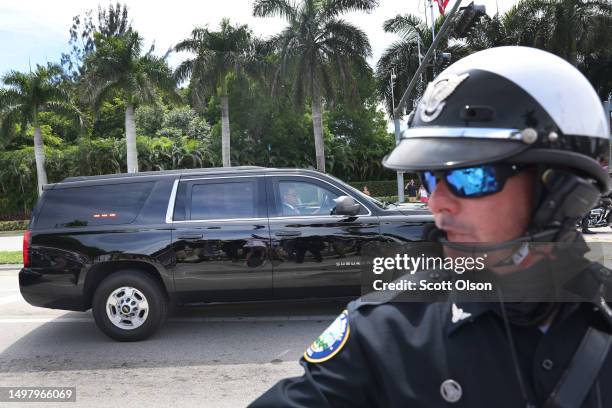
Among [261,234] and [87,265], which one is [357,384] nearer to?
[261,234]

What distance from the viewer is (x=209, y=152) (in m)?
35.1

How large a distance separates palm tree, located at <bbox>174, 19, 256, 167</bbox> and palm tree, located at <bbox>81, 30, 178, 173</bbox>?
123cm

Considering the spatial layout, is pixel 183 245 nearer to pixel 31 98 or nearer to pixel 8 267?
pixel 8 267

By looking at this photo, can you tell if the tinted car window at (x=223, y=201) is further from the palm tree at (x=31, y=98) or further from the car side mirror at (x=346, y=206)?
the palm tree at (x=31, y=98)

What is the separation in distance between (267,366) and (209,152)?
31.6m

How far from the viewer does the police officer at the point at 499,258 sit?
1010 millimetres

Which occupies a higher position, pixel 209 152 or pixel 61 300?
pixel 209 152

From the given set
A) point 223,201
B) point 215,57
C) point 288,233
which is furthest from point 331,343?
point 215,57

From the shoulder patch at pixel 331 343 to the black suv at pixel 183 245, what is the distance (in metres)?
4.05

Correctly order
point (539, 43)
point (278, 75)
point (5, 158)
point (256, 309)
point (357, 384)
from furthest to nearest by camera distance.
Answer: point (5, 158), point (539, 43), point (278, 75), point (256, 309), point (357, 384)

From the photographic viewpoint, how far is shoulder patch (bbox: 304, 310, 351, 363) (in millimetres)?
1127

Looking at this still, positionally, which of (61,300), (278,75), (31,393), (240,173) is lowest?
(31,393)

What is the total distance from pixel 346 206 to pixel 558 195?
166 inches

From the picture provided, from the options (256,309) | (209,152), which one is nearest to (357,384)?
(256,309)
